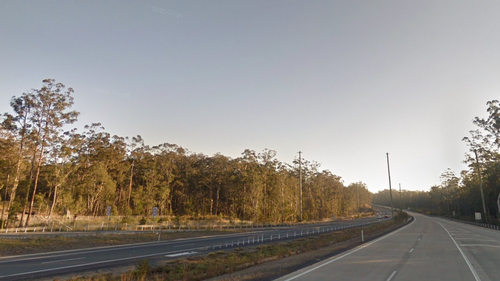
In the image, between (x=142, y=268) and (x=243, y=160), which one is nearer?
(x=142, y=268)

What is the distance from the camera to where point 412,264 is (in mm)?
14500

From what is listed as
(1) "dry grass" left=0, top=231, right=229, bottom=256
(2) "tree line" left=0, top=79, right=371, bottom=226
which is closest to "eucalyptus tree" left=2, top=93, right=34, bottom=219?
(2) "tree line" left=0, top=79, right=371, bottom=226

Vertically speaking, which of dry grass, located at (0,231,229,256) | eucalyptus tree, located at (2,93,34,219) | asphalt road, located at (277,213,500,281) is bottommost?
dry grass, located at (0,231,229,256)

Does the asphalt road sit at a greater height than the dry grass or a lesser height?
greater

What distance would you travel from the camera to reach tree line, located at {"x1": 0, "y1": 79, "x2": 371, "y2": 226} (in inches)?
1704

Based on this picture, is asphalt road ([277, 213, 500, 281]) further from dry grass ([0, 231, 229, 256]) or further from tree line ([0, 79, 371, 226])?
tree line ([0, 79, 371, 226])

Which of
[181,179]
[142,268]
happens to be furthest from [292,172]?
[142,268]

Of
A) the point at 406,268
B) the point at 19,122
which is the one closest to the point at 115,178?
the point at 19,122

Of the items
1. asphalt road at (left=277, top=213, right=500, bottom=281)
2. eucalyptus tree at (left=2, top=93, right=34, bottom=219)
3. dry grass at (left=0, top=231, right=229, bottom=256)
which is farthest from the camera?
eucalyptus tree at (left=2, top=93, right=34, bottom=219)

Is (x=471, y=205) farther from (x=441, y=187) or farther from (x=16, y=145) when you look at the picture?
(x=16, y=145)

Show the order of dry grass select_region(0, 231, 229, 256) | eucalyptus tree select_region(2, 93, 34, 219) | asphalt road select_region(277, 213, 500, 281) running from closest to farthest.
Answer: asphalt road select_region(277, 213, 500, 281) < dry grass select_region(0, 231, 229, 256) < eucalyptus tree select_region(2, 93, 34, 219)

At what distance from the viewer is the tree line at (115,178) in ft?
142

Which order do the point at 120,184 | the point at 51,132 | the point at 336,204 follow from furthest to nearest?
the point at 336,204 < the point at 120,184 < the point at 51,132

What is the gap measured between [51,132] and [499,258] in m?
54.6
